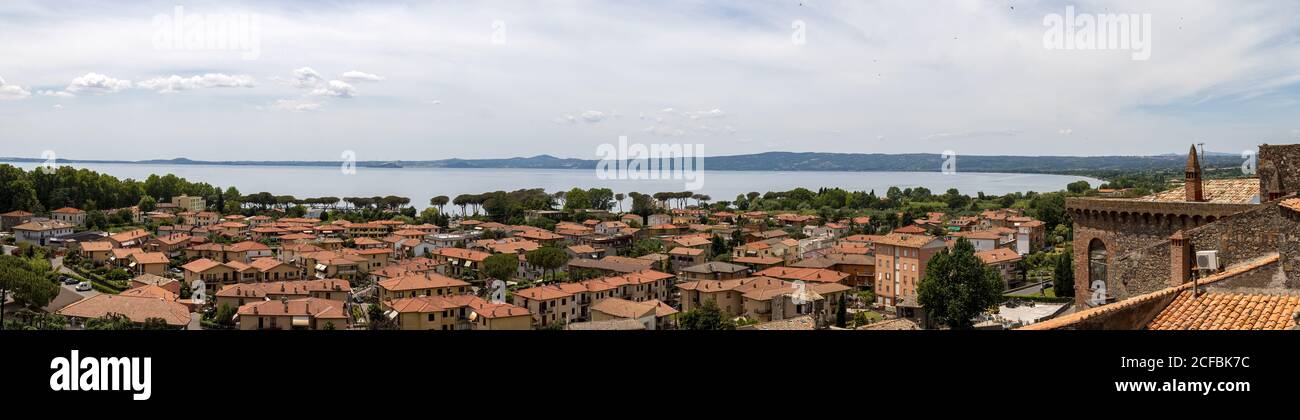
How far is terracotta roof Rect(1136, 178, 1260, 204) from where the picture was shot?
30.6 ft

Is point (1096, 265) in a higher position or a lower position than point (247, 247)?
higher

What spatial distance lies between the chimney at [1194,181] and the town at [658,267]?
2cm

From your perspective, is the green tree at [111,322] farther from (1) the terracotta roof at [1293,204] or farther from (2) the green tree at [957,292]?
(1) the terracotta roof at [1293,204]

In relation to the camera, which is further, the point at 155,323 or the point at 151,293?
the point at 151,293

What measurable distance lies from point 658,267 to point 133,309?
1933cm

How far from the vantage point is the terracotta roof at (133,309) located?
20489 millimetres

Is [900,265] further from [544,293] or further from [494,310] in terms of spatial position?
[494,310]

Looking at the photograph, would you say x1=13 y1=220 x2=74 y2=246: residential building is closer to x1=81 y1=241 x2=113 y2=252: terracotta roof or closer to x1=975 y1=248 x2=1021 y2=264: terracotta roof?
x1=81 y1=241 x2=113 y2=252: terracotta roof

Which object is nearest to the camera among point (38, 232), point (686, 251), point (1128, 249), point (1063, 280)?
point (1128, 249)

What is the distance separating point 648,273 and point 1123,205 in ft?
67.2

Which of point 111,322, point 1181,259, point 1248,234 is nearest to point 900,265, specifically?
point 1181,259

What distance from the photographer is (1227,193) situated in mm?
9828

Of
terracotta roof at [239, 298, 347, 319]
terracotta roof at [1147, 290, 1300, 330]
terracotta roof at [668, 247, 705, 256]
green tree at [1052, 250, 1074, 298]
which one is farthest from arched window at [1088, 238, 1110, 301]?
terracotta roof at [668, 247, 705, 256]
